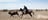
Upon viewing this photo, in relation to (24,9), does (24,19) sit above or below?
below

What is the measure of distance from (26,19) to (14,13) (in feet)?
1.83

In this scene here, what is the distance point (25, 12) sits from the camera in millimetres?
3412

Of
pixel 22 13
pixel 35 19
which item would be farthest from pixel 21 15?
pixel 35 19

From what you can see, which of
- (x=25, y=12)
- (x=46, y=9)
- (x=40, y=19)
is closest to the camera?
(x=40, y=19)

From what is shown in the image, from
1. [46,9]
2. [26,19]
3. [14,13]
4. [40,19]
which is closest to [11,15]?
[14,13]

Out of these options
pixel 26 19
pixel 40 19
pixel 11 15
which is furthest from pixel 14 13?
pixel 40 19

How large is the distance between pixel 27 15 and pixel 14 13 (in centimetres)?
43

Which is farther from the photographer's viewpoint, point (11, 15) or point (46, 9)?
point (46, 9)

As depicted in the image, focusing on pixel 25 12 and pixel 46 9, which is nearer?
pixel 25 12

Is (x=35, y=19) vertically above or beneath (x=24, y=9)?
beneath

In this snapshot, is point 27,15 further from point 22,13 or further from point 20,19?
point 20,19

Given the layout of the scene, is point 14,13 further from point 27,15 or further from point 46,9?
point 46,9

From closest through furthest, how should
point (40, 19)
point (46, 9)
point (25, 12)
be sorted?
1. point (40, 19)
2. point (25, 12)
3. point (46, 9)

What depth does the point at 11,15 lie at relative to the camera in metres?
3.56
